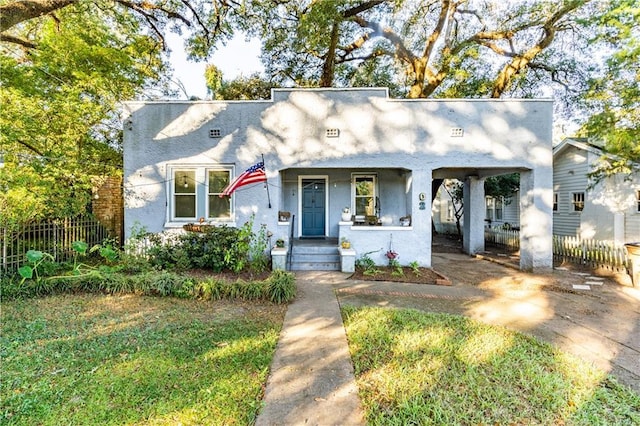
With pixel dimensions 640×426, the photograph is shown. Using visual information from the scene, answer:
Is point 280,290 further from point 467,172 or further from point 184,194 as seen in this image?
point 467,172


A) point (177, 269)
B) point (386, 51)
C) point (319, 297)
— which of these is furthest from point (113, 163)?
point (386, 51)

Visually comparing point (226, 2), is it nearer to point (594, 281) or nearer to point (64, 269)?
point (64, 269)

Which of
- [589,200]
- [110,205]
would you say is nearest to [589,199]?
[589,200]

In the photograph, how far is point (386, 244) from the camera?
340 inches

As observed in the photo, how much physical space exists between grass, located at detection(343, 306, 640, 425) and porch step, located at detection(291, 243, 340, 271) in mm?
4147

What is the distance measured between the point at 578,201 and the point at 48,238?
20.2m

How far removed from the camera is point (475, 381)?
9.88 ft

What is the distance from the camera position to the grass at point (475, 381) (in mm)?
2551

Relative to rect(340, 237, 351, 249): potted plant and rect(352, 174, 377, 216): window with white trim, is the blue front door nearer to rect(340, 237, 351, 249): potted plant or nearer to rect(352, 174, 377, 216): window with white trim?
rect(352, 174, 377, 216): window with white trim

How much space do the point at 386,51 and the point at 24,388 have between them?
15581mm

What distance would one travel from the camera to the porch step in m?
8.47

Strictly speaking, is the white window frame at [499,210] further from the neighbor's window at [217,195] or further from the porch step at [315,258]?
the neighbor's window at [217,195]

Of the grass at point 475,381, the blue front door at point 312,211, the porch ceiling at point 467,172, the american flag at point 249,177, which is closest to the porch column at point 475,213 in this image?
the porch ceiling at point 467,172

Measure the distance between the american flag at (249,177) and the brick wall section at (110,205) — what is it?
4.10m
